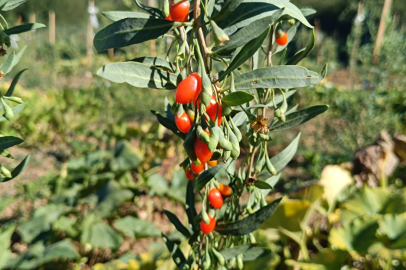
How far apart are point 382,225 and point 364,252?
160 mm

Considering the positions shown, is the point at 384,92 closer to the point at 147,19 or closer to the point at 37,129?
the point at 147,19

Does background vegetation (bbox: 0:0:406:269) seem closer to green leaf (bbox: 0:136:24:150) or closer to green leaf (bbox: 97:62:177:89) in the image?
green leaf (bbox: 97:62:177:89)

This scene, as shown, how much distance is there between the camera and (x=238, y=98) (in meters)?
0.44

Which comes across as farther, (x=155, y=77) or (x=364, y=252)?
(x=364, y=252)

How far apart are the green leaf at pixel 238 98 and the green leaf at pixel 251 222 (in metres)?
0.24

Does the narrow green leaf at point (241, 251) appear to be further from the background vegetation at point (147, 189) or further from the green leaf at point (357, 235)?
the green leaf at point (357, 235)

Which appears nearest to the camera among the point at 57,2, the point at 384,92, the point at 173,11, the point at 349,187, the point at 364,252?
the point at 173,11

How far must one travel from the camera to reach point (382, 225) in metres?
1.39

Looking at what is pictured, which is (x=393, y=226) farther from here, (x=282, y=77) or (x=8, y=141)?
(x=8, y=141)

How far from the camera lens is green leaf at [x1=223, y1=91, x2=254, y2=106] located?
427 millimetres

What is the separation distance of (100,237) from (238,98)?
162cm

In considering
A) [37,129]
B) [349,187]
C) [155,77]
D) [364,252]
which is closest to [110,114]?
[37,129]

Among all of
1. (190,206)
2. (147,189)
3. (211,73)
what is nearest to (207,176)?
(211,73)

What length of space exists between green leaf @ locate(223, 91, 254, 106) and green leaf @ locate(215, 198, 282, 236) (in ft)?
0.78
